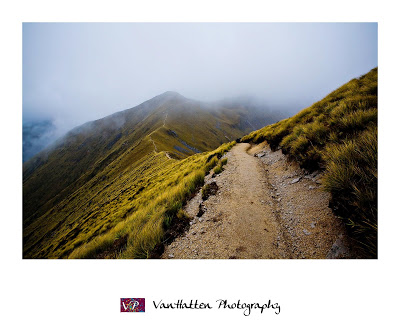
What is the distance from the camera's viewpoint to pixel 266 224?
12.1 ft

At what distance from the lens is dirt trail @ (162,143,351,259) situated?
2.98 meters

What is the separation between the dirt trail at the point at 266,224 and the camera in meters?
2.98
